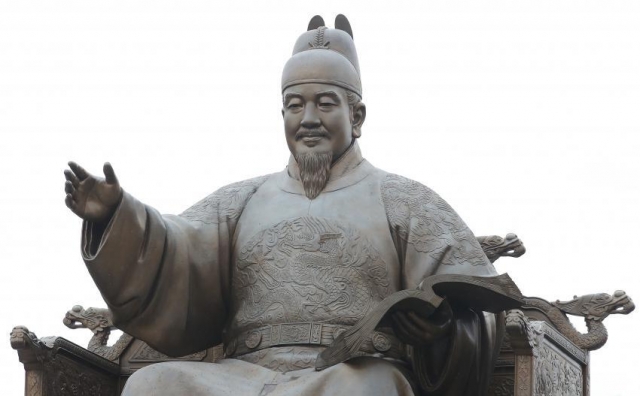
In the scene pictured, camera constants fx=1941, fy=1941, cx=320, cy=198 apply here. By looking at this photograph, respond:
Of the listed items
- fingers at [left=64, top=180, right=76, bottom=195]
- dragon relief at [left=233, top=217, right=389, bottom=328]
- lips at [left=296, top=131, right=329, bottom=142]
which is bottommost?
dragon relief at [left=233, top=217, right=389, bottom=328]

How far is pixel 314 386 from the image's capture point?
10.4m

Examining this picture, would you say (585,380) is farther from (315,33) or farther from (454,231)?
(315,33)

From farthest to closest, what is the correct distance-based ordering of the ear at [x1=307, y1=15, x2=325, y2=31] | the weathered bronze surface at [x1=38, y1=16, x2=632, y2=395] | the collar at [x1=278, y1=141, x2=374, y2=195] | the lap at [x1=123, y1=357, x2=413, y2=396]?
1. the ear at [x1=307, y1=15, x2=325, y2=31]
2. the collar at [x1=278, y1=141, x2=374, y2=195]
3. the weathered bronze surface at [x1=38, y1=16, x2=632, y2=395]
4. the lap at [x1=123, y1=357, x2=413, y2=396]

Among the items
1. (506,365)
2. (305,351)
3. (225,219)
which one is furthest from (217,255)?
(506,365)

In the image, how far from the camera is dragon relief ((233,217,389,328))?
11.1m

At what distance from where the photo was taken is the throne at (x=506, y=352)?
431 inches

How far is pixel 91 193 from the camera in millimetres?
10641

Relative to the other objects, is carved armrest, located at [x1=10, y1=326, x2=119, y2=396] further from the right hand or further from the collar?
the collar

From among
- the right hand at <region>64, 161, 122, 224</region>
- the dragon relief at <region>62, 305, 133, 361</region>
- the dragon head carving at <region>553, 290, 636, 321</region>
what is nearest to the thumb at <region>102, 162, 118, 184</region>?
the right hand at <region>64, 161, 122, 224</region>

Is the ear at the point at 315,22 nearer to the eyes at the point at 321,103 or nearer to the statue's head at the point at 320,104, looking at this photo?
the statue's head at the point at 320,104

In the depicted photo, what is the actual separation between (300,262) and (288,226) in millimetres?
287

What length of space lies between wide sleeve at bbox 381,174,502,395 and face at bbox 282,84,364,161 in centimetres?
44

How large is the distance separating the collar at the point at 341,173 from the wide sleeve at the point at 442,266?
19cm

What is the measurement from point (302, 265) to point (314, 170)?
0.69m
